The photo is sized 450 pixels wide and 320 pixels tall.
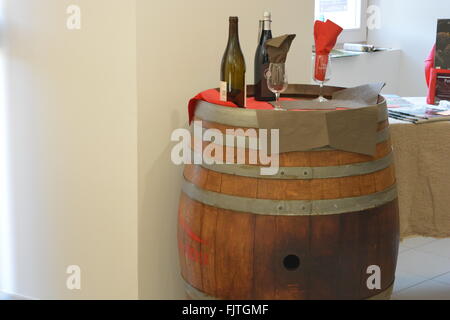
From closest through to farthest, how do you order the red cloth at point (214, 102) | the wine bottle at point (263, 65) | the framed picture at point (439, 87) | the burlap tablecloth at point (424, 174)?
the red cloth at point (214, 102), the wine bottle at point (263, 65), the burlap tablecloth at point (424, 174), the framed picture at point (439, 87)

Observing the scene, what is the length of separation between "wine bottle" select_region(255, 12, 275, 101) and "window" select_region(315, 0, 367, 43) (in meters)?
2.92

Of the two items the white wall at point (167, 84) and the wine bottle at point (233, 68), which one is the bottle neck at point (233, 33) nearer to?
the wine bottle at point (233, 68)

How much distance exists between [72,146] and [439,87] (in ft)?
5.36

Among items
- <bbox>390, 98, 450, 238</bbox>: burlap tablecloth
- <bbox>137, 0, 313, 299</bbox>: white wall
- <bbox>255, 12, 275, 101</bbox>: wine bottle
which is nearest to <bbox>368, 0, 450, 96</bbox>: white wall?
<bbox>390, 98, 450, 238</bbox>: burlap tablecloth

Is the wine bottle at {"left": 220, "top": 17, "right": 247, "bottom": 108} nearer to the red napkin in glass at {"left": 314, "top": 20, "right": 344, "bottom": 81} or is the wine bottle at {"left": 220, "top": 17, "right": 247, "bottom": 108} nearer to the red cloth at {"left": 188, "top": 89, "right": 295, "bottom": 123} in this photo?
the red cloth at {"left": 188, "top": 89, "right": 295, "bottom": 123}

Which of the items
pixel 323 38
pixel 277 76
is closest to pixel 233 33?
pixel 277 76

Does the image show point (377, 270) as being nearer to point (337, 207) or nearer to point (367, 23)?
point (337, 207)

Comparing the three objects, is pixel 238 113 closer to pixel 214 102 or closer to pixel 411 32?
pixel 214 102

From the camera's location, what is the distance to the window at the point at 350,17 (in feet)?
16.9

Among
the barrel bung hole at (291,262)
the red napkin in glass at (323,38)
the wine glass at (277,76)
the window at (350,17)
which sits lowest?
the barrel bung hole at (291,262)

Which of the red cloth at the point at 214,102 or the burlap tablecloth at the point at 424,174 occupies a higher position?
the red cloth at the point at 214,102

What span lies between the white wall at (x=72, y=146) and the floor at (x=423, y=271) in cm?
36

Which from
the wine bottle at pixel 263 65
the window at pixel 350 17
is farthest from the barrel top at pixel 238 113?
the window at pixel 350 17

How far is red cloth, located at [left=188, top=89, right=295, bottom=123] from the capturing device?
2.00 metres
